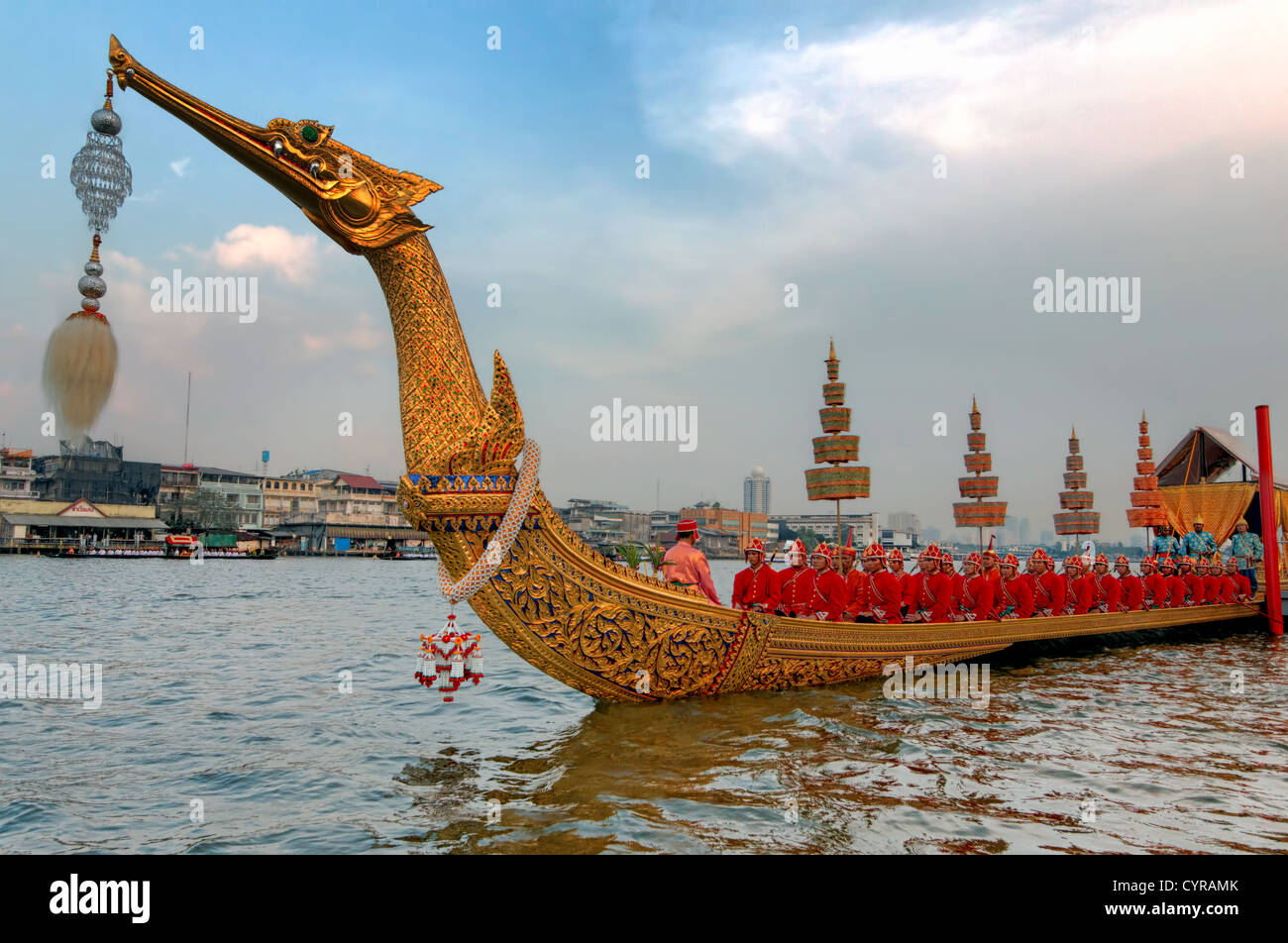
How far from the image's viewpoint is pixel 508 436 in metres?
5.78

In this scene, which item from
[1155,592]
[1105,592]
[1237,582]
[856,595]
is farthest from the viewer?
[1237,582]

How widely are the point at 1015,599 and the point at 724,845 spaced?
8974 millimetres

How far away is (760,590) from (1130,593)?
8757 mm

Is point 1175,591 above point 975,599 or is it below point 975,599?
below

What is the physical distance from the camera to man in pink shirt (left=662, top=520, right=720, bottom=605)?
23.7 feet

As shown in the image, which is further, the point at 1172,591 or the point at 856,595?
the point at 1172,591

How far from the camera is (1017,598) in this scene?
446 inches

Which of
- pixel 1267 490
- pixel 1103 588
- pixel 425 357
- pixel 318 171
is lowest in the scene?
pixel 1103 588

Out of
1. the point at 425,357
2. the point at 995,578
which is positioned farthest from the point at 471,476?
the point at 995,578

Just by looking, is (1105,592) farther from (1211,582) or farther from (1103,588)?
(1211,582)

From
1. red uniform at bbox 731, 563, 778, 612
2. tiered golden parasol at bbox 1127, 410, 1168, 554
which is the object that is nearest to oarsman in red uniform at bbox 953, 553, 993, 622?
red uniform at bbox 731, 563, 778, 612
